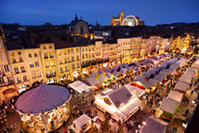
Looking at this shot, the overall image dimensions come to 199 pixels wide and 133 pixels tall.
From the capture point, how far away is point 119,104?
1803 cm

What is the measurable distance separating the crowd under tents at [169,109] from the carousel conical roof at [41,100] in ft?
53.2

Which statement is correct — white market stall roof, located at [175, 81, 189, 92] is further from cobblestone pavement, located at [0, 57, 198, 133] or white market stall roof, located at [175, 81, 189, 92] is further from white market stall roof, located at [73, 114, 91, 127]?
white market stall roof, located at [73, 114, 91, 127]

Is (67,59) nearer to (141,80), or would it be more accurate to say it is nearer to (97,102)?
(97,102)

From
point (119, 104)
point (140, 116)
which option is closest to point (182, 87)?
point (140, 116)

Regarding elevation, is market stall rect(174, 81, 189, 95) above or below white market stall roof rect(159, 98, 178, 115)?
above

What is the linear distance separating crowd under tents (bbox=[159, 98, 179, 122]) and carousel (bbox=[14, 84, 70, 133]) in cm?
1613

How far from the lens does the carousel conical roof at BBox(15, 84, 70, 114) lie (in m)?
15.4

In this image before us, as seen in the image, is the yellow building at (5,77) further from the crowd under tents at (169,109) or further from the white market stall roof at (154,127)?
the crowd under tents at (169,109)

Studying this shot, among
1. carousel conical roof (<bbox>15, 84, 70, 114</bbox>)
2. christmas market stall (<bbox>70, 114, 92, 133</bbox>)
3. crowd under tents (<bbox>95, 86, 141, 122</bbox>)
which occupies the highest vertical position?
carousel conical roof (<bbox>15, 84, 70, 114</bbox>)

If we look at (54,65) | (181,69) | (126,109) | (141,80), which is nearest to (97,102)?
(126,109)

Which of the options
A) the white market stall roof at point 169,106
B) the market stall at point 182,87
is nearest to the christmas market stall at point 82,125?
the white market stall roof at point 169,106

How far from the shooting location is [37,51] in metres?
26.5

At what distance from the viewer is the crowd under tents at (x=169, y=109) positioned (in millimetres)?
17500

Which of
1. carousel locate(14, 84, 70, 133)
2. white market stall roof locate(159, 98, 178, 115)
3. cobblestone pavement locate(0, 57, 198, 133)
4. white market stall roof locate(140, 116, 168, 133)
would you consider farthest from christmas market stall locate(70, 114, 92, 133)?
white market stall roof locate(159, 98, 178, 115)
